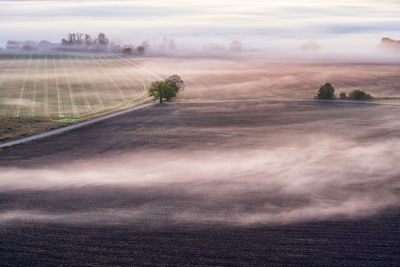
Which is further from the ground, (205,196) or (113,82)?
(113,82)

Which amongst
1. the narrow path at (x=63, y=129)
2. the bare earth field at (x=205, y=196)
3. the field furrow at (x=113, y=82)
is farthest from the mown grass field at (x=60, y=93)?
the bare earth field at (x=205, y=196)

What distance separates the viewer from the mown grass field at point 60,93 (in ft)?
209

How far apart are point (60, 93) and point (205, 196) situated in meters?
84.0

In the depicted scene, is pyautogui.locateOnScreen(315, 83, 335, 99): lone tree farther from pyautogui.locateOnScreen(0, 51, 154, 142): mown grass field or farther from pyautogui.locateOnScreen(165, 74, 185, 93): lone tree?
pyautogui.locateOnScreen(0, 51, 154, 142): mown grass field

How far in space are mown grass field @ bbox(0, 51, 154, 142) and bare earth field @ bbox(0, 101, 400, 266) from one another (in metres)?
14.0

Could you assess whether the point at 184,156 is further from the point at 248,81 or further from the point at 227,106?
the point at 248,81

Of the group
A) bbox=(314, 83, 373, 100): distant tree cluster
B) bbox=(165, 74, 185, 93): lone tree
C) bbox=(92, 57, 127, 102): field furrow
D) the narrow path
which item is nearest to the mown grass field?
bbox=(92, 57, 127, 102): field furrow

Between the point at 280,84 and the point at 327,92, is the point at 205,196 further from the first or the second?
the point at 280,84

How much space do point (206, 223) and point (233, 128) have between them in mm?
33862

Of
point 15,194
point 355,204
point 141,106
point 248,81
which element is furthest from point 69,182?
point 248,81

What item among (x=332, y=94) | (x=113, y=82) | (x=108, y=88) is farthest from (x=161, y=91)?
(x=113, y=82)

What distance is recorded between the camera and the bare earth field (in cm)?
2206

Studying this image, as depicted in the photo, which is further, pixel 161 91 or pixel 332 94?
pixel 332 94

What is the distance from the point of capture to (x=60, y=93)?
10106 centimetres
